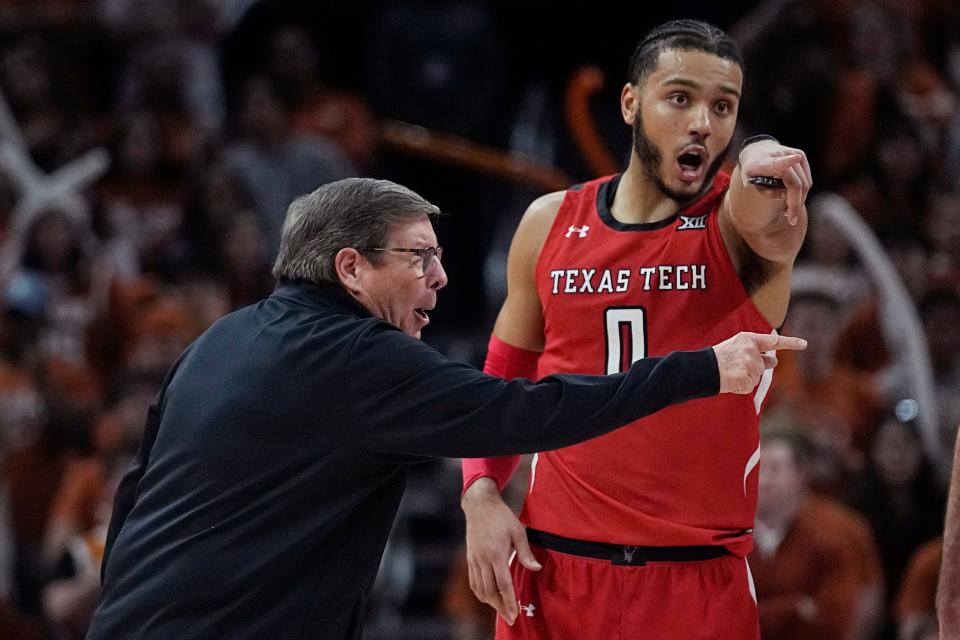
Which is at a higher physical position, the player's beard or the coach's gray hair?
→ the player's beard

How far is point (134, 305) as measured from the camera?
8.74 metres

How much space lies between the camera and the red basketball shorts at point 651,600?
3.43 m

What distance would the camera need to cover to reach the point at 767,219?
3271 millimetres

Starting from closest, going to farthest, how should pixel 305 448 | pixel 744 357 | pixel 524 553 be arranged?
pixel 744 357
pixel 305 448
pixel 524 553

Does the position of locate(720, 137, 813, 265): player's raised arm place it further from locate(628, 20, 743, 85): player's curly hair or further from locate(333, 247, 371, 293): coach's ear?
locate(333, 247, 371, 293): coach's ear

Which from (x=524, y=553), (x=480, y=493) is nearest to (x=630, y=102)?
(x=480, y=493)

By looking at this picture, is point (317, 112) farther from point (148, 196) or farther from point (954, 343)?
point (954, 343)

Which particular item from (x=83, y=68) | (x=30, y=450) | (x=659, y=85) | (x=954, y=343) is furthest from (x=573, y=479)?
(x=83, y=68)

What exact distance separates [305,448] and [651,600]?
926mm

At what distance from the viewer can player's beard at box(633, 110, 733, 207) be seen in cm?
357

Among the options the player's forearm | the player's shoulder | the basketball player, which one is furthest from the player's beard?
the player's forearm

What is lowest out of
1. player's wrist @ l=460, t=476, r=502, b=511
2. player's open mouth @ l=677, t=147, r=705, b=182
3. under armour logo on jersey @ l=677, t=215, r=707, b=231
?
player's wrist @ l=460, t=476, r=502, b=511

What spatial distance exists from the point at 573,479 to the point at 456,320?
644cm

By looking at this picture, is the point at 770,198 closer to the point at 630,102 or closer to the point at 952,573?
the point at 630,102
